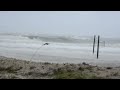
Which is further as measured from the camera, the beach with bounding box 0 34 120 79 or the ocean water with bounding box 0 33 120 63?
the ocean water with bounding box 0 33 120 63

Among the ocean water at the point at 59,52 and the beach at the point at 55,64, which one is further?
the ocean water at the point at 59,52

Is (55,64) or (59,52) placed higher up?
(59,52)

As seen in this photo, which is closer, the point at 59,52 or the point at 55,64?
the point at 55,64
